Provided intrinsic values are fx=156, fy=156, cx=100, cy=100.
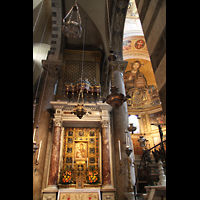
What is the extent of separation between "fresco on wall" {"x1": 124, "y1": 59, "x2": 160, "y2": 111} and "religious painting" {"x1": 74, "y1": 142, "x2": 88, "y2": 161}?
11.0 meters

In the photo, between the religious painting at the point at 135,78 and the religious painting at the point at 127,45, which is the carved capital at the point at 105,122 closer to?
the religious painting at the point at 127,45

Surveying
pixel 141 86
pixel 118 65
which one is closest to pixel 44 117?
pixel 118 65

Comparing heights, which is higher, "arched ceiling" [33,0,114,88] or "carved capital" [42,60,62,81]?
"arched ceiling" [33,0,114,88]

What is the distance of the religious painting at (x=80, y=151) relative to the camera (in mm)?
7172

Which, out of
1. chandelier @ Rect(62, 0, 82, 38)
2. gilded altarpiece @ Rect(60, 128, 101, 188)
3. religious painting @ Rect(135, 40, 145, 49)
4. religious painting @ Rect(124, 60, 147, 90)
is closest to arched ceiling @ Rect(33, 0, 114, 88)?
chandelier @ Rect(62, 0, 82, 38)

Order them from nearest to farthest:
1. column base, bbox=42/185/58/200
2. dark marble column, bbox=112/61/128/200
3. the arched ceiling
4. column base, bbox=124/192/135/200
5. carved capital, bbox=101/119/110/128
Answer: column base, bbox=124/192/135/200
dark marble column, bbox=112/61/128/200
column base, bbox=42/185/58/200
carved capital, bbox=101/119/110/128
the arched ceiling

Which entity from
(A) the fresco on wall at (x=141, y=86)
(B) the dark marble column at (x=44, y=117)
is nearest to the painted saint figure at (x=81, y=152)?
(B) the dark marble column at (x=44, y=117)

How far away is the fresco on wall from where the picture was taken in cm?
1745

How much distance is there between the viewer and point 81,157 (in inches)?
283

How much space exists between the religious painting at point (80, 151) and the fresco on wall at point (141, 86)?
11.0m

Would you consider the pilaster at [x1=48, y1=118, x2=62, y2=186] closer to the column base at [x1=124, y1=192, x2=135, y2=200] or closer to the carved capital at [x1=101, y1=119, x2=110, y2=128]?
the carved capital at [x1=101, y1=119, x2=110, y2=128]
